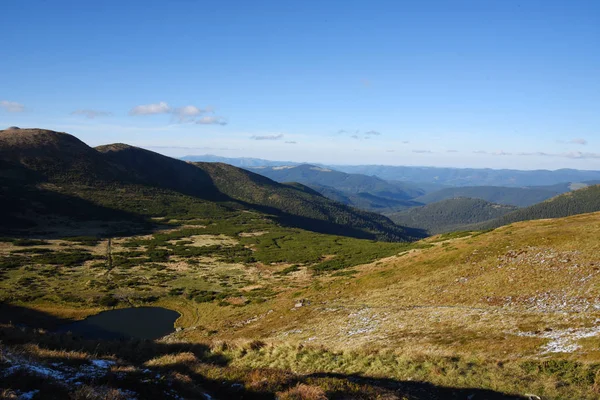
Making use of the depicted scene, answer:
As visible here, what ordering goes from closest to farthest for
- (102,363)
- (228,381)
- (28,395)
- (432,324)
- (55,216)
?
1. (28,395)
2. (228,381)
3. (102,363)
4. (432,324)
5. (55,216)

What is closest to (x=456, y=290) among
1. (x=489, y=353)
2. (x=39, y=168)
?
(x=489, y=353)

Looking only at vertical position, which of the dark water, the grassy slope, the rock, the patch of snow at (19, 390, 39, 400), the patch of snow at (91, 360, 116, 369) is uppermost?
the patch of snow at (19, 390, 39, 400)

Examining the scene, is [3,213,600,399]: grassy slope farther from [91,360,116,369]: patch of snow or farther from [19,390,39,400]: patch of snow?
[19,390,39,400]: patch of snow

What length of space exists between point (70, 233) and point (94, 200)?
6033 centimetres

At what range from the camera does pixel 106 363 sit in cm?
1539

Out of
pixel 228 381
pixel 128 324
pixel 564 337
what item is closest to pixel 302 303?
pixel 128 324

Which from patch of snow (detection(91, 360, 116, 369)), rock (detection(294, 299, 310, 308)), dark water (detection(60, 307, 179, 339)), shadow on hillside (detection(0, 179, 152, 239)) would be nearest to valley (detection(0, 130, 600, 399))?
patch of snow (detection(91, 360, 116, 369))

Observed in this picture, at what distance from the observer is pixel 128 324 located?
47062 millimetres

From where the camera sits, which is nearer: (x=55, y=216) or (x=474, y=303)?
(x=474, y=303)

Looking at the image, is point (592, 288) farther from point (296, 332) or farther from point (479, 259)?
point (296, 332)

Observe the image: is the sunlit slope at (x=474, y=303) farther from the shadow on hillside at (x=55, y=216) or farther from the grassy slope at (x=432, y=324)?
the shadow on hillside at (x=55, y=216)

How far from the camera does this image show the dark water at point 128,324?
43.1m

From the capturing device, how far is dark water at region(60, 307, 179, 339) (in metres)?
43.1

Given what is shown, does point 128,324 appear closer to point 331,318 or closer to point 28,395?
point 331,318
